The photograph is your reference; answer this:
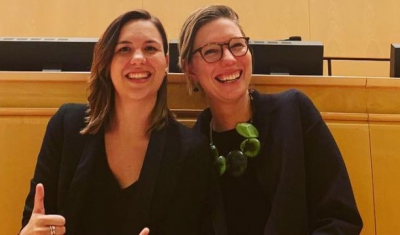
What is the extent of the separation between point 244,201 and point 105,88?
51cm

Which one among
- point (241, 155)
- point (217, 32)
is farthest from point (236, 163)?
point (217, 32)

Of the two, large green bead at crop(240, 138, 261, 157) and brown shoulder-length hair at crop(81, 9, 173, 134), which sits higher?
brown shoulder-length hair at crop(81, 9, 173, 134)

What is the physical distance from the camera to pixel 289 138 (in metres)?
1.21

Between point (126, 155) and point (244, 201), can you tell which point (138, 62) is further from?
point (244, 201)

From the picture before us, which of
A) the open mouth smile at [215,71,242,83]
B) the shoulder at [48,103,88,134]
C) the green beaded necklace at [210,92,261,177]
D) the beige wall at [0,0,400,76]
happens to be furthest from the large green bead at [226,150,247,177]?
the beige wall at [0,0,400,76]

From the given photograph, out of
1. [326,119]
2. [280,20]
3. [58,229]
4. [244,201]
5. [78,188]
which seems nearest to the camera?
[58,229]

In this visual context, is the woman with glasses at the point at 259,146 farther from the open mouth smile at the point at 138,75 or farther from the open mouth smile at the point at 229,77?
the open mouth smile at the point at 138,75

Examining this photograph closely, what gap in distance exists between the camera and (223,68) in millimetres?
1294

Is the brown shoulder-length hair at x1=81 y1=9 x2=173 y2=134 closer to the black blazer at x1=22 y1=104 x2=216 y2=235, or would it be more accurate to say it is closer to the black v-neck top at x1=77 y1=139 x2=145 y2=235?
the black blazer at x1=22 y1=104 x2=216 y2=235

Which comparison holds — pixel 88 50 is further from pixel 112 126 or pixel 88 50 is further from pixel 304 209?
pixel 304 209

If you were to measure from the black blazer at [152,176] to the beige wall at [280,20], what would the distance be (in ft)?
5.54

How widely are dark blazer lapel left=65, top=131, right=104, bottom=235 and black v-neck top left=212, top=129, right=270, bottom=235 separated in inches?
14.9

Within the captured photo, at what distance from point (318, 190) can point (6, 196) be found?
3.00 feet

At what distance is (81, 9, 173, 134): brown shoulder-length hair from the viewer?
1.26m
